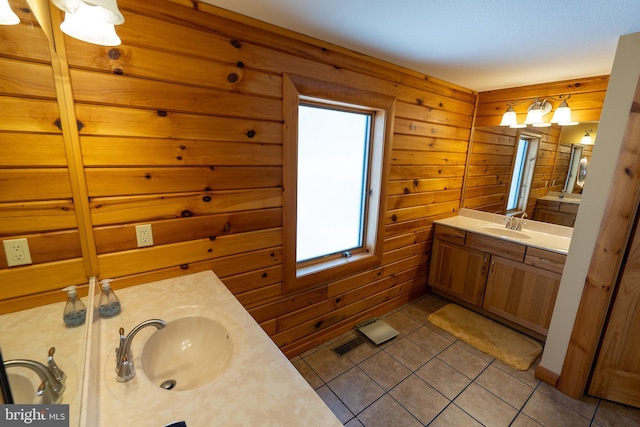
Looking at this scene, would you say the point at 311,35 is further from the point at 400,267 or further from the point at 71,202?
the point at 400,267

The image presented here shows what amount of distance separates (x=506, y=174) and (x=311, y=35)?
2.57m

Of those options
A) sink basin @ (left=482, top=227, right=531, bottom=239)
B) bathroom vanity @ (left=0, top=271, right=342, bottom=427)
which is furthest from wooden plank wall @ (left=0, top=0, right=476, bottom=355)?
sink basin @ (left=482, top=227, right=531, bottom=239)

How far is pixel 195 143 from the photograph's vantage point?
4.96ft

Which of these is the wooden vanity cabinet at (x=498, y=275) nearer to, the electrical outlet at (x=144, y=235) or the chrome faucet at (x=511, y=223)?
the chrome faucet at (x=511, y=223)

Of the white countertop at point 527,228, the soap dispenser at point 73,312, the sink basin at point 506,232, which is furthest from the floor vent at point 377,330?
the soap dispenser at point 73,312

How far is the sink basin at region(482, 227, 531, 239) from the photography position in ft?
8.74

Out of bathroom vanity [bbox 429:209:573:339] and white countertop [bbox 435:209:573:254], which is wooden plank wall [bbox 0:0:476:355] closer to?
bathroom vanity [bbox 429:209:573:339]

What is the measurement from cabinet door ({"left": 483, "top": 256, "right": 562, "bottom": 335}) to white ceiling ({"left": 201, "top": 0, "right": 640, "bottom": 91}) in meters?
1.67

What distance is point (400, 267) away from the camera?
9.47 ft

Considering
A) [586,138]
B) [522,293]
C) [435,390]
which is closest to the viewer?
[435,390]

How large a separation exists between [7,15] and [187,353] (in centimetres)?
131

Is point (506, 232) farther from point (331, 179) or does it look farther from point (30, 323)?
point (30, 323)

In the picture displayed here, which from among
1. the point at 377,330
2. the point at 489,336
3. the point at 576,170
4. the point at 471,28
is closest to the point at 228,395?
the point at 377,330

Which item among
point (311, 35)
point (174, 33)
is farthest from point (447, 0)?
point (174, 33)
